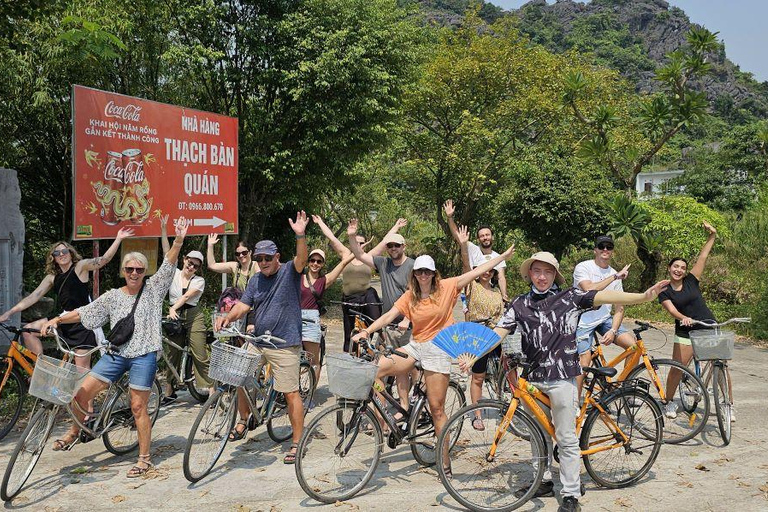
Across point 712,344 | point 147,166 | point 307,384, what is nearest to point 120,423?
point 307,384

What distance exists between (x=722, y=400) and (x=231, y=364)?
4.70 metres

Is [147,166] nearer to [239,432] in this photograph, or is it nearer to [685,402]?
[239,432]

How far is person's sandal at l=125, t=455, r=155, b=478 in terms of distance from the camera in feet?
18.7

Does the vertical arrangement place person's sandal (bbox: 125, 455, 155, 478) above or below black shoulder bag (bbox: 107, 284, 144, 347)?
below

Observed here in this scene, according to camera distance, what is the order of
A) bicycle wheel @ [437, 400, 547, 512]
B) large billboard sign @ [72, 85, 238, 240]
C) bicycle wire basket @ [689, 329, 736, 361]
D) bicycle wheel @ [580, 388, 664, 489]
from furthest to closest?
large billboard sign @ [72, 85, 238, 240]
bicycle wire basket @ [689, 329, 736, 361]
bicycle wheel @ [580, 388, 664, 489]
bicycle wheel @ [437, 400, 547, 512]

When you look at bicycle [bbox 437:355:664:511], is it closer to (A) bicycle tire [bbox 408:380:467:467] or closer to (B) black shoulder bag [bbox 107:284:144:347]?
(A) bicycle tire [bbox 408:380:467:467]

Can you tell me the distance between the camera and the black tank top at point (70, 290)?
268 inches

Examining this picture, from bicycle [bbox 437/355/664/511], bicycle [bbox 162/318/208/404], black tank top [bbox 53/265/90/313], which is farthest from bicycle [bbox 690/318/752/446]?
black tank top [bbox 53/265/90/313]

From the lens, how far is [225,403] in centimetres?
570

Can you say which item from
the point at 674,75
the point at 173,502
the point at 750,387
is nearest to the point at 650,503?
the point at 173,502

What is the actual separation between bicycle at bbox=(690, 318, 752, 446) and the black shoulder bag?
505cm

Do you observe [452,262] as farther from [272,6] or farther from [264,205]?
[272,6]

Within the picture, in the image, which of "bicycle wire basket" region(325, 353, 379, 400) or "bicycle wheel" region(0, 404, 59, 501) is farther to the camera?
"bicycle wheel" region(0, 404, 59, 501)

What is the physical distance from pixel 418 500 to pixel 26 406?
4998mm
